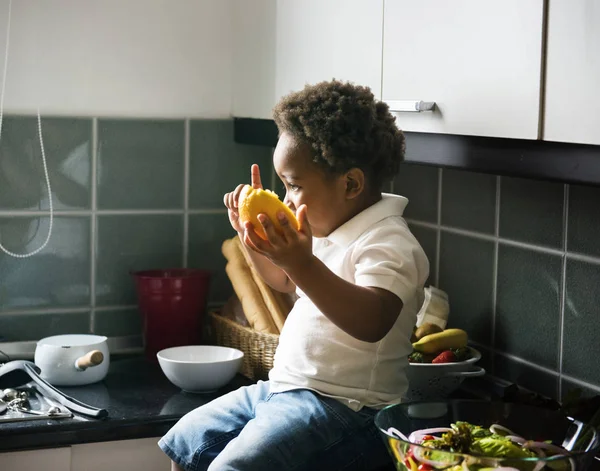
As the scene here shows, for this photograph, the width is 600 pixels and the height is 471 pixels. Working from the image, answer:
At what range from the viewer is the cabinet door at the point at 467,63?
1300 millimetres

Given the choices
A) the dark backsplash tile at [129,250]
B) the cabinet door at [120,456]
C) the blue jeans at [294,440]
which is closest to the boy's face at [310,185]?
the blue jeans at [294,440]

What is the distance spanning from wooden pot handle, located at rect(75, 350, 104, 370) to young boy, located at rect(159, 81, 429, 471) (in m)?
0.45

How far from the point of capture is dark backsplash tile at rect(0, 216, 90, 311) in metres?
2.22

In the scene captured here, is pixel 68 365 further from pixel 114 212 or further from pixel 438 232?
pixel 438 232

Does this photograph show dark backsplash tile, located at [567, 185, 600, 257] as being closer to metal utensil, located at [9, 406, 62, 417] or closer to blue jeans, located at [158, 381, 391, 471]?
blue jeans, located at [158, 381, 391, 471]

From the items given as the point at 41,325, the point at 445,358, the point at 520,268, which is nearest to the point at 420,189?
the point at 520,268

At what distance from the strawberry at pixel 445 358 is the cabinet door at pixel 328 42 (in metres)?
0.46

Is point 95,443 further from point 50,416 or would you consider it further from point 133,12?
point 133,12

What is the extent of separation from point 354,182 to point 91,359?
734 millimetres

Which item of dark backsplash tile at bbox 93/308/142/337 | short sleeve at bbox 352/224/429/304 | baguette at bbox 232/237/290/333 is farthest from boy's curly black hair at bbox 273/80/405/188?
dark backsplash tile at bbox 93/308/142/337

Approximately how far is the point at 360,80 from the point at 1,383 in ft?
2.95

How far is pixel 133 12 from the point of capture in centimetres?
226

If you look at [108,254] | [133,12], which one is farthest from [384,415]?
[133,12]

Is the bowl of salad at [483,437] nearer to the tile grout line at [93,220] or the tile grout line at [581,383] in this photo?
the tile grout line at [581,383]
